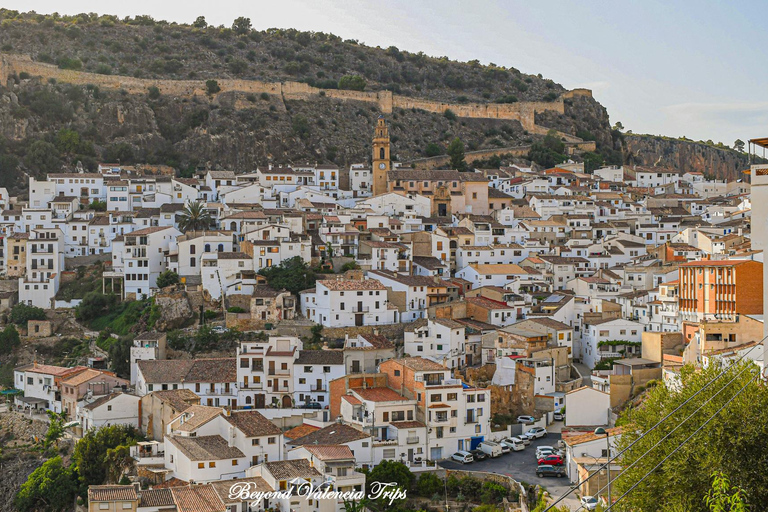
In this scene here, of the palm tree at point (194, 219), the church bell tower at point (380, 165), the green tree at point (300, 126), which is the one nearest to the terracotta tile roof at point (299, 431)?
the palm tree at point (194, 219)

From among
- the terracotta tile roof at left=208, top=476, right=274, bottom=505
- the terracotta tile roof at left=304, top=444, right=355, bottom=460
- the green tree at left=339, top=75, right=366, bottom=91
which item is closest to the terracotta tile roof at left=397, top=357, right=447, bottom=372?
the terracotta tile roof at left=304, top=444, right=355, bottom=460

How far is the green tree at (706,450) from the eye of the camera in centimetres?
1380

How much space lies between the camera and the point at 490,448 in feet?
97.3

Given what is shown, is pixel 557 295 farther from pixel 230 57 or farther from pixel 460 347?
pixel 230 57

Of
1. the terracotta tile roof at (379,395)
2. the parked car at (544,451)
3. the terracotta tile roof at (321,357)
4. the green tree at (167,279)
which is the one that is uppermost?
the green tree at (167,279)

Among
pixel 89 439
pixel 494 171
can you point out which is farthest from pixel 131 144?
pixel 89 439

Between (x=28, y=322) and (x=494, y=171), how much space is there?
33.5 metres

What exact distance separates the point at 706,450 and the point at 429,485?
1370 centimetres

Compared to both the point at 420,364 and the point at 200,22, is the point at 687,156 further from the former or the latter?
Result: the point at 420,364

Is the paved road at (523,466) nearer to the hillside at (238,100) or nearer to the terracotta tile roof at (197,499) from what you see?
the terracotta tile roof at (197,499)

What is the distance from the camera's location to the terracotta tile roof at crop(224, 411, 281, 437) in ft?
93.3

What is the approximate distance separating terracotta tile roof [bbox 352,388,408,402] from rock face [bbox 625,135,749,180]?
61785 mm

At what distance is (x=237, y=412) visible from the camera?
30.9m

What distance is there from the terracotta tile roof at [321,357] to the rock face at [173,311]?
7.49 meters
